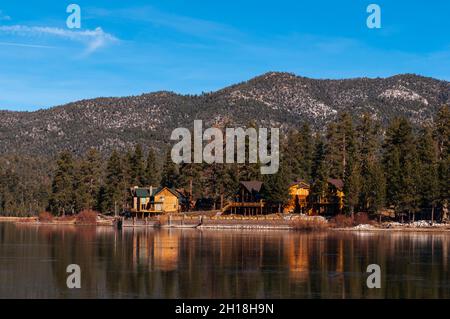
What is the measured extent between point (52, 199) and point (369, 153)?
184ft

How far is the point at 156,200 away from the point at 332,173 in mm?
30092

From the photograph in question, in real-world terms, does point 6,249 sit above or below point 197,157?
below

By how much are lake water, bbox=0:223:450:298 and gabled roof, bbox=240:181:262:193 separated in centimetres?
2831

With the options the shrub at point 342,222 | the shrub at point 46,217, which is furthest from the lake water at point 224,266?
the shrub at point 46,217

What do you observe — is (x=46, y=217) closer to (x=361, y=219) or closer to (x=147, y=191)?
(x=147, y=191)

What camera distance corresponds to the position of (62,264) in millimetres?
52656

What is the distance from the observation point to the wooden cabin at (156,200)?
117 metres

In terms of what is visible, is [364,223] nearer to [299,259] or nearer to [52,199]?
[299,259]

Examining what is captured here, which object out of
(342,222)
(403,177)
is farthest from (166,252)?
(403,177)

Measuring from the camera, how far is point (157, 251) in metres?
63.0

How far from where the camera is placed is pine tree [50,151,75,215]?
11994 centimetres

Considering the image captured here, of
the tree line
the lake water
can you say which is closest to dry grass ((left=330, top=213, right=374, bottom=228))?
the tree line

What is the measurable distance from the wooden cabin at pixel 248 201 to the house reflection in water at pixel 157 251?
86.7ft
